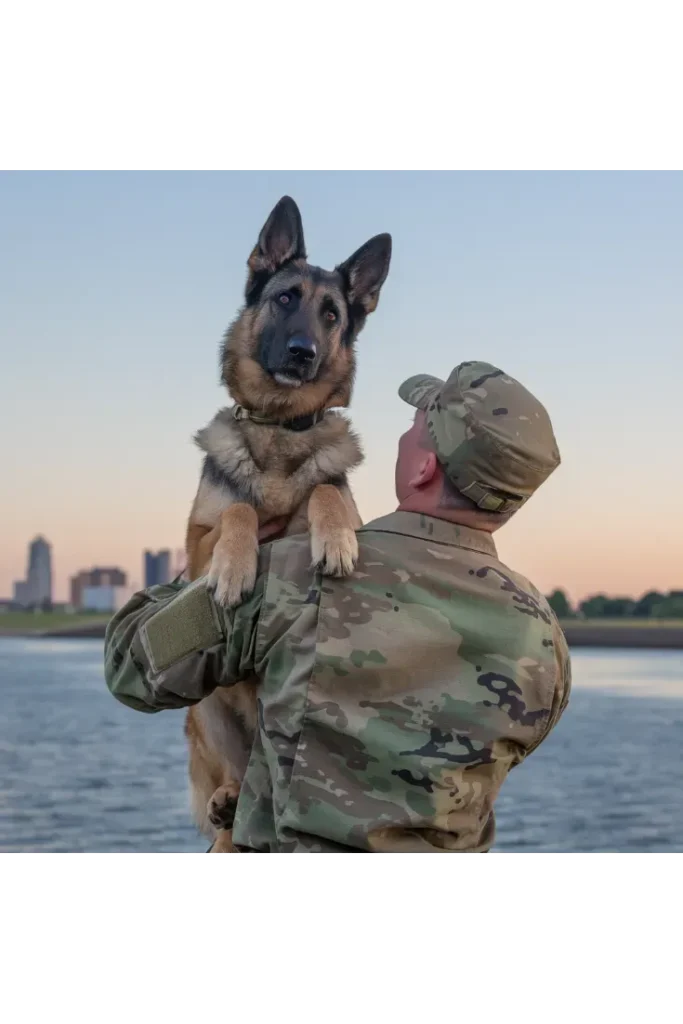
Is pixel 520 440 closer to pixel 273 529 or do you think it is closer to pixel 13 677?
pixel 273 529

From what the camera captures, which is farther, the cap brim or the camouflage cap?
the cap brim

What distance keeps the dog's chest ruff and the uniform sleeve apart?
1105mm

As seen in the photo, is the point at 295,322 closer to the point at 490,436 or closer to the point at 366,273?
the point at 366,273

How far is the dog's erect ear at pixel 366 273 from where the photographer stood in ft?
A: 14.5

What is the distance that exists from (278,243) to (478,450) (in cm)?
209

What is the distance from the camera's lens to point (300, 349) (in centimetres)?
432

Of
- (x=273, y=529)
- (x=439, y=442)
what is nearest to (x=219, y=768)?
(x=273, y=529)

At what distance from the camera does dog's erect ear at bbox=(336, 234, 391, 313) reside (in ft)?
14.5

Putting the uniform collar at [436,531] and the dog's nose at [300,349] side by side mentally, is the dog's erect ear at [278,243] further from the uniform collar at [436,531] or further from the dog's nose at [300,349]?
the uniform collar at [436,531]

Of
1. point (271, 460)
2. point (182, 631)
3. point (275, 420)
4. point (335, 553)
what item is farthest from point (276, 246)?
point (182, 631)

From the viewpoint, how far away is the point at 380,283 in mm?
4473

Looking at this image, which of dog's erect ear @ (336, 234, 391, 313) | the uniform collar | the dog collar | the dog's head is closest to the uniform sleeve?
the uniform collar

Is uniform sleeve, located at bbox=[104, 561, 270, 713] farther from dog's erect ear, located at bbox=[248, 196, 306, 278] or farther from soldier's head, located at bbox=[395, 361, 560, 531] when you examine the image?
dog's erect ear, located at bbox=[248, 196, 306, 278]

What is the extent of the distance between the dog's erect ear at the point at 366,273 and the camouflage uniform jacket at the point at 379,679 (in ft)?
6.01
